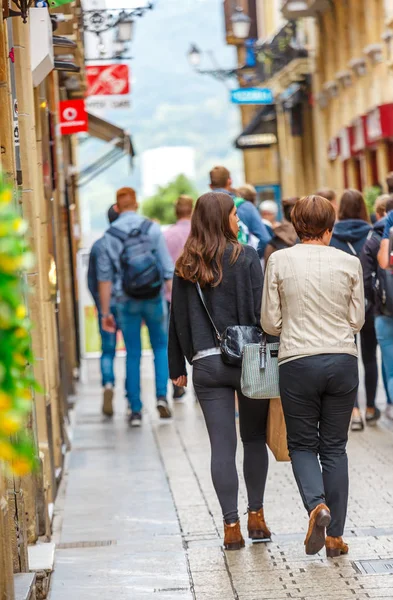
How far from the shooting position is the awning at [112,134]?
21344 mm

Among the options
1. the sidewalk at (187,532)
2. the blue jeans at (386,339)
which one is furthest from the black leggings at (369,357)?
the blue jeans at (386,339)

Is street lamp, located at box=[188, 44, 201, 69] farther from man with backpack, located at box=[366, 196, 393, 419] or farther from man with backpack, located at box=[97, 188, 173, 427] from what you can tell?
man with backpack, located at box=[366, 196, 393, 419]

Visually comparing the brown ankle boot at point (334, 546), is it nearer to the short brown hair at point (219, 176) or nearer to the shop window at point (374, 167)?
the short brown hair at point (219, 176)

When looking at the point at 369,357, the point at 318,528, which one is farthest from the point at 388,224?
the point at 318,528

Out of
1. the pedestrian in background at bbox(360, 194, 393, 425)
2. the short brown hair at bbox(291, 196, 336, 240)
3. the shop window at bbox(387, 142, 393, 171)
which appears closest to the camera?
the short brown hair at bbox(291, 196, 336, 240)

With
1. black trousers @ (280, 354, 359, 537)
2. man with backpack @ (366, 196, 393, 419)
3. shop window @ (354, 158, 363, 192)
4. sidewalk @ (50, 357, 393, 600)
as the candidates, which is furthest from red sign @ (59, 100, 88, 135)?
shop window @ (354, 158, 363, 192)

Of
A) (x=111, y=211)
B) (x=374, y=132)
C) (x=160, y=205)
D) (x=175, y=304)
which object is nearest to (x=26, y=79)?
(x=175, y=304)

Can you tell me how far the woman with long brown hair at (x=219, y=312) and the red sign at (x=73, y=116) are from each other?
9.11m

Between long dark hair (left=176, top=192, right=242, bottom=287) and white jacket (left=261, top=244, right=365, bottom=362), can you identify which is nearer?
white jacket (left=261, top=244, right=365, bottom=362)

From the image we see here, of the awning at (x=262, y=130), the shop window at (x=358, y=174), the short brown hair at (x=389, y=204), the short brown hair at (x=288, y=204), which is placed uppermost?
the awning at (x=262, y=130)

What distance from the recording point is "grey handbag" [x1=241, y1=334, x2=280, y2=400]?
22.7 feet

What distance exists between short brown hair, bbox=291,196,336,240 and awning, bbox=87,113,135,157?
1440 centimetres

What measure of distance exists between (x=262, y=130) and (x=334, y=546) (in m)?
33.8

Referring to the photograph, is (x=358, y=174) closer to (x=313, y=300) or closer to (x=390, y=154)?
(x=390, y=154)
